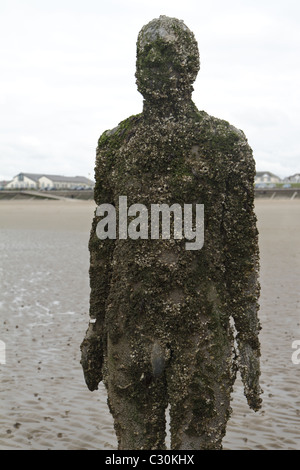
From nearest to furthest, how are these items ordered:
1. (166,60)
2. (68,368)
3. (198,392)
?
(198,392)
(166,60)
(68,368)

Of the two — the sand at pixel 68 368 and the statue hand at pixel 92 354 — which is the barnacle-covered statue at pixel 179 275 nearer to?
the statue hand at pixel 92 354

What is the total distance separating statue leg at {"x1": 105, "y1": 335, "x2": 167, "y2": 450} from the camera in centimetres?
408

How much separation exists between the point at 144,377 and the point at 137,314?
1.31 ft

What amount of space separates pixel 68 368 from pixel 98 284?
5303 mm

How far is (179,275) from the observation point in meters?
4.07

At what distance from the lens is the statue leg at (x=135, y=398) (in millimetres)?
4082

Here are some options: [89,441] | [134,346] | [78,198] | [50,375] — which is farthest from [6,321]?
[78,198]

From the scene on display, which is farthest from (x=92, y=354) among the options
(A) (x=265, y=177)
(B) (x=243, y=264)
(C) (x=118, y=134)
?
(A) (x=265, y=177)

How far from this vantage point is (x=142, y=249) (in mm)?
4105

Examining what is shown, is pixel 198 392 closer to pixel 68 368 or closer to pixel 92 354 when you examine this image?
pixel 92 354

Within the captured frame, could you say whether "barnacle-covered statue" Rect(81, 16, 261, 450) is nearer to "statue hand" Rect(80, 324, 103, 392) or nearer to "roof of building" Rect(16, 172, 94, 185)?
"statue hand" Rect(80, 324, 103, 392)

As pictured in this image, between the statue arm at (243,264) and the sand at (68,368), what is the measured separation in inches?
111

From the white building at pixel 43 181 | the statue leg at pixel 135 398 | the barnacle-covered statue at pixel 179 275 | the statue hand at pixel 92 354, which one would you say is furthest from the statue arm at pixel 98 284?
the white building at pixel 43 181
